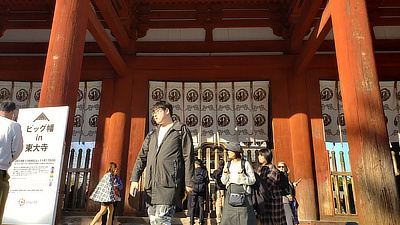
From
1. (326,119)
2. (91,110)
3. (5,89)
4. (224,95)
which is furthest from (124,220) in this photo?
(326,119)

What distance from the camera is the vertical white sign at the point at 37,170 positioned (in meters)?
2.76

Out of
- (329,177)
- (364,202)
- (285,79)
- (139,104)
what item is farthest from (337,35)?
(139,104)

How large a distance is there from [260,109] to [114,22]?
3.75 meters

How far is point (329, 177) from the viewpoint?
6.36 meters

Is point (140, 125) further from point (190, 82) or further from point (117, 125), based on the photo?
point (190, 82)

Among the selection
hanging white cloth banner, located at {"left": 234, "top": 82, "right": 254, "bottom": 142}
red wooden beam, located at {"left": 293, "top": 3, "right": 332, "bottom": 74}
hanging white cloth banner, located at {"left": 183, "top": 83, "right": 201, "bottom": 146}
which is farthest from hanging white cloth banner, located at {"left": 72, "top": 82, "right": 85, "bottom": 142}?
red wooden beam, located at {"left": 293, "top": 3, "right": 332, "bottom": 74}

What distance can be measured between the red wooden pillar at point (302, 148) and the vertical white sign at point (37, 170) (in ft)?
16.1

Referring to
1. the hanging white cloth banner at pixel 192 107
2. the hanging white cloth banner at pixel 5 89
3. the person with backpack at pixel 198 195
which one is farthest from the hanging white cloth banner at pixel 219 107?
the hanging white cloth banner at pixel 5 89

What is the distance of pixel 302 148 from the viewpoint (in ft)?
21.3

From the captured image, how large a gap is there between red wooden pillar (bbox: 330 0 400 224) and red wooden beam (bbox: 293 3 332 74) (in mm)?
825

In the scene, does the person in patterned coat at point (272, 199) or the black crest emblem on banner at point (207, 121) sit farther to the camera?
the black crest emblem on banner at point (207, 121)

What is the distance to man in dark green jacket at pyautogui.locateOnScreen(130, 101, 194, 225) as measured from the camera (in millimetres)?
2674

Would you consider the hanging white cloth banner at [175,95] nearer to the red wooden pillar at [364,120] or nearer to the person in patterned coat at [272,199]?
the person in patterned coat at [272,199]

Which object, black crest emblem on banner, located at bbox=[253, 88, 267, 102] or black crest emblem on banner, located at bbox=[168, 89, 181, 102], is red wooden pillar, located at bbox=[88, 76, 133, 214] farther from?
black crest emblem on banner, located at bbox=[253, 88, 267, 102]
